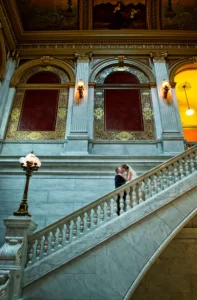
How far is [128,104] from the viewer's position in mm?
11031

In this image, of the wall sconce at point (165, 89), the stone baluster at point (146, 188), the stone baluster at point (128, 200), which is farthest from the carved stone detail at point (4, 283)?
the wall sconce at point (165, 89)

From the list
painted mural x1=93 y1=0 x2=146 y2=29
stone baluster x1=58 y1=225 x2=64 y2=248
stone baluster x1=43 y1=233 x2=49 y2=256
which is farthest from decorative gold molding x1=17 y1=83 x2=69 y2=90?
stone baluster x1=43 y1=233 x2=49 y2=256

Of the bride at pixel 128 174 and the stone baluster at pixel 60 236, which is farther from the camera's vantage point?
the bride at pixel 128 174

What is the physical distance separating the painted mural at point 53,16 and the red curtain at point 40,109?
3.07 meters

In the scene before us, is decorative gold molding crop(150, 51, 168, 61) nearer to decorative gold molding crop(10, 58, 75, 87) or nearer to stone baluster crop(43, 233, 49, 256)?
decorative gold molding crop(10, 58, 75, 87)

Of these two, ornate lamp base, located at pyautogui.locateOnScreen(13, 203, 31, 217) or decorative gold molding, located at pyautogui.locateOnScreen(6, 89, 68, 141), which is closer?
ornate lamp base, located at pyautogui.locateOnScreen(13, 203, 31, 217)

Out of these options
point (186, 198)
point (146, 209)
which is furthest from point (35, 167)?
point (186, 198)

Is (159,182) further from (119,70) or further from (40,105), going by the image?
(119,70)

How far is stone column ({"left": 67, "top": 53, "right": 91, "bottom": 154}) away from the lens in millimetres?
9555

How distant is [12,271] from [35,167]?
2311 mm

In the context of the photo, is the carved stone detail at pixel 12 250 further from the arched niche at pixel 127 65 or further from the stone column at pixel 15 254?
the arched niche at pixel 127 65

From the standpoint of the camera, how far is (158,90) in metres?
11.0

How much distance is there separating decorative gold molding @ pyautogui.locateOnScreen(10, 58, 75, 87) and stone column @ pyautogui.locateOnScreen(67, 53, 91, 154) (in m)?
0.49

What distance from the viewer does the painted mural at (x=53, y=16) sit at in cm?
1291
